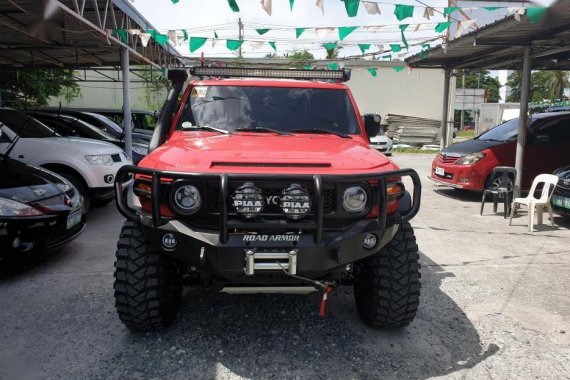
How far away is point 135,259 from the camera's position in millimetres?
2984

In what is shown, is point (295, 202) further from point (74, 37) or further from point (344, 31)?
point (74, 37)

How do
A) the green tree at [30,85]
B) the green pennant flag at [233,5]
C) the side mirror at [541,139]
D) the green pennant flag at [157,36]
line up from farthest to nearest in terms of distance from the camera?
the green tree at [30,85]
the green pennant flag at [157,36]
the side mirror at [541,139]
the green pennant flag at [233,5]

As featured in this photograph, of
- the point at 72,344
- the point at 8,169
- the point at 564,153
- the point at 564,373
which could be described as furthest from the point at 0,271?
the point at 564,153

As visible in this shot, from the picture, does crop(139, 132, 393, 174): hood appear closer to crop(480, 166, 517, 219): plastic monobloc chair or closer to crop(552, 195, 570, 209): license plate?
crop(552, 195, 570, 209): license plate

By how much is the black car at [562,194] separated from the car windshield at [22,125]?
24.4 ft

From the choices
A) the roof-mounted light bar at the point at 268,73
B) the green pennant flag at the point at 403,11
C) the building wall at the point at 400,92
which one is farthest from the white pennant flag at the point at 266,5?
the building wall at the point at 400,92

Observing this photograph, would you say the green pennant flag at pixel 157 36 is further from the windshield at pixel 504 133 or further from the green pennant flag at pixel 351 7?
the windshield at pixel 504 133

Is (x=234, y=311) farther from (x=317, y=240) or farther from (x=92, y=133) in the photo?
(x=92, y=133)

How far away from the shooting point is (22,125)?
23.1 ft

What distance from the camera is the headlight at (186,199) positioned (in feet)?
9.09

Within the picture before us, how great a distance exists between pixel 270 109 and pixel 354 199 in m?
1.47

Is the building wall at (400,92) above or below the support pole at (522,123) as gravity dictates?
above

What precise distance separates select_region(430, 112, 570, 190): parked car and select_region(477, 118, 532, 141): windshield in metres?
0.05

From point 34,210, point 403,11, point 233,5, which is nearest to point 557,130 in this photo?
point 403,11
